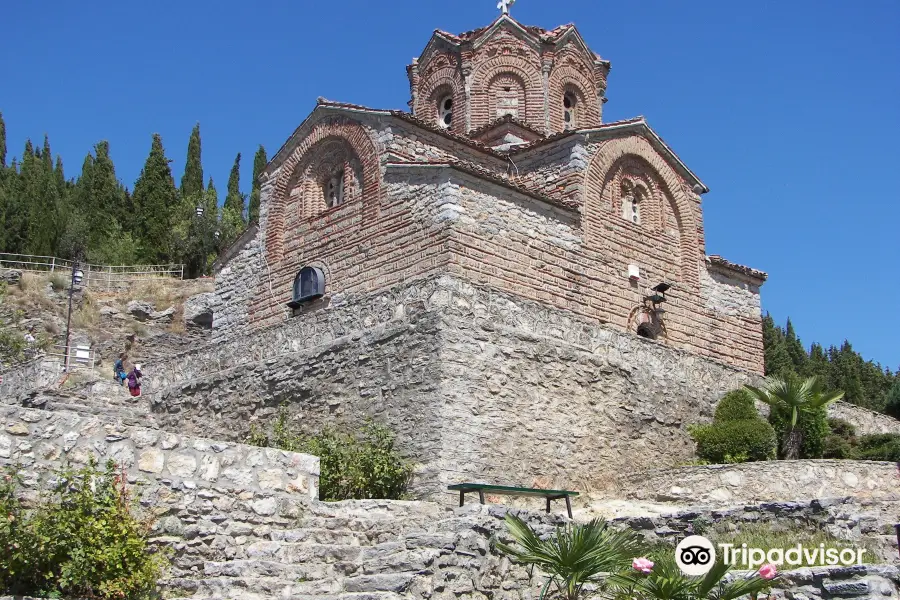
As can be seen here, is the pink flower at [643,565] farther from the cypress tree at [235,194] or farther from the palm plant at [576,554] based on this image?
the cypress tree at [235,194]

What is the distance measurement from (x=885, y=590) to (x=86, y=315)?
85.2ft

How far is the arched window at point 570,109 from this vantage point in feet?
75.2

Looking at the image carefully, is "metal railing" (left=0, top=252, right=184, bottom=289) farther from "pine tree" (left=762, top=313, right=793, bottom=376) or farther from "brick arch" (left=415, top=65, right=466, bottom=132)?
"pine tree" (left=762, top=313, right=793, bottom=376)

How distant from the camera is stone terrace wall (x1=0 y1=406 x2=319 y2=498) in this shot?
27.1 feet

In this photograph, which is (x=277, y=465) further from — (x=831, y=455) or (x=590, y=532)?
(x=831, y=455)

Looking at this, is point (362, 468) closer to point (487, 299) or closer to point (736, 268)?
point (487, 299)

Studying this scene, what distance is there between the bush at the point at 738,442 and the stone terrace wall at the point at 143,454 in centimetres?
774

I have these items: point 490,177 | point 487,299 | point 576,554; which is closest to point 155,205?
point 490,177

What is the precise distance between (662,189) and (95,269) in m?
22.4

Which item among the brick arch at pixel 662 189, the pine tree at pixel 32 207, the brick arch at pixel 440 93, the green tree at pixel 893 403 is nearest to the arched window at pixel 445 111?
the brick arch at pixel 440 93

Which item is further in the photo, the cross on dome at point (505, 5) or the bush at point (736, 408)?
the cross on dome at point (505, 5)

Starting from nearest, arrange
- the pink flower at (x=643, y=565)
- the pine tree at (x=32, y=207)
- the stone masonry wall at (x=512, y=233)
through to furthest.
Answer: the pink flower at (x=643, y=565) < the stone masonry wall at (x=512, y=233) < the pine tree at (x=32, y=207)

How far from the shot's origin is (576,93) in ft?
76.5

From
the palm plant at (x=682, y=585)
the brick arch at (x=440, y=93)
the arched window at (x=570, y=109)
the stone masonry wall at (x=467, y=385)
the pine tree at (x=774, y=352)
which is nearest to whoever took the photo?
the palm plant at (x=682, y=585)
